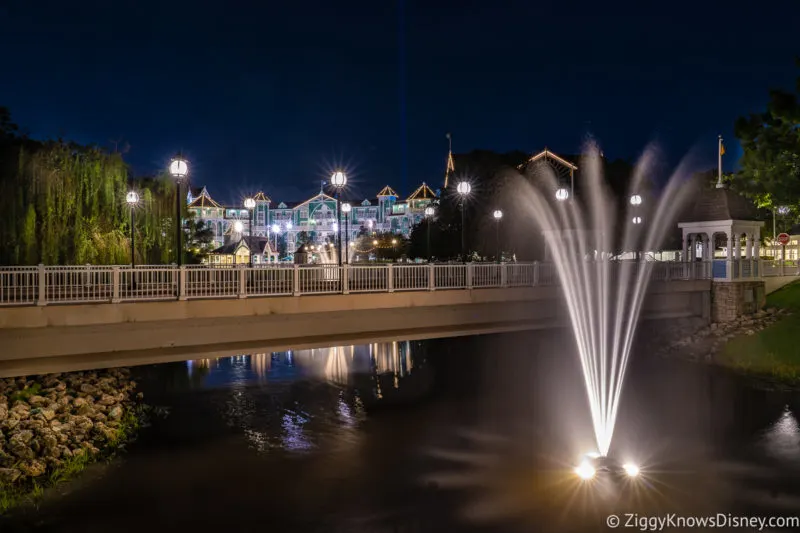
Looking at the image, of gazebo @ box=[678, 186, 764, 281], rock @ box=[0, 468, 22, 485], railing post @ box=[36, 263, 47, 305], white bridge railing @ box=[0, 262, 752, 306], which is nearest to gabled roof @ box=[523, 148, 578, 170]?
gazebo @ box=[678, 186, 764, 281]

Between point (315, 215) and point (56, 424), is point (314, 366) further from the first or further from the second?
point (315, 215)

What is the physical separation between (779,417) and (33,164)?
27882 mm

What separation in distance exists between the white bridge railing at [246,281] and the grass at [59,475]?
3681mm

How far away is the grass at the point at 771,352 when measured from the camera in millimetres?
24641

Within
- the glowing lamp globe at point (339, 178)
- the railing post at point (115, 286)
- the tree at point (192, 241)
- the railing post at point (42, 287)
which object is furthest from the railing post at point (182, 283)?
the tree at point (192, 241)

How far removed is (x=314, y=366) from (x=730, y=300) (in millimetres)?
19437

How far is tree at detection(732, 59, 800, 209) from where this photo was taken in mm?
30047

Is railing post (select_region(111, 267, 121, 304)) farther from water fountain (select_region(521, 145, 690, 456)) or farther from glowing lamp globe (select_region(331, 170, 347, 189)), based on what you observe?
water fountain (select_region(521, 145, 690, 456))

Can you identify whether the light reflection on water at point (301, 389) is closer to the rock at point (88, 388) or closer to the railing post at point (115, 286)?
the rock at point (88, 388)

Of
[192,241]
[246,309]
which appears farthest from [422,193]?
[246,309]

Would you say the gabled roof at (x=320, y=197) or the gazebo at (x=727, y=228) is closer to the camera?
the gazebo at (x=727, y=228)

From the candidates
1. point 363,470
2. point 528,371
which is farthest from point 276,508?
point 528,371

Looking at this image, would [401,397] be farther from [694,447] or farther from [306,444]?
[694,447]

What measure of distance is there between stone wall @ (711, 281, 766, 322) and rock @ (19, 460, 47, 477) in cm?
2783
